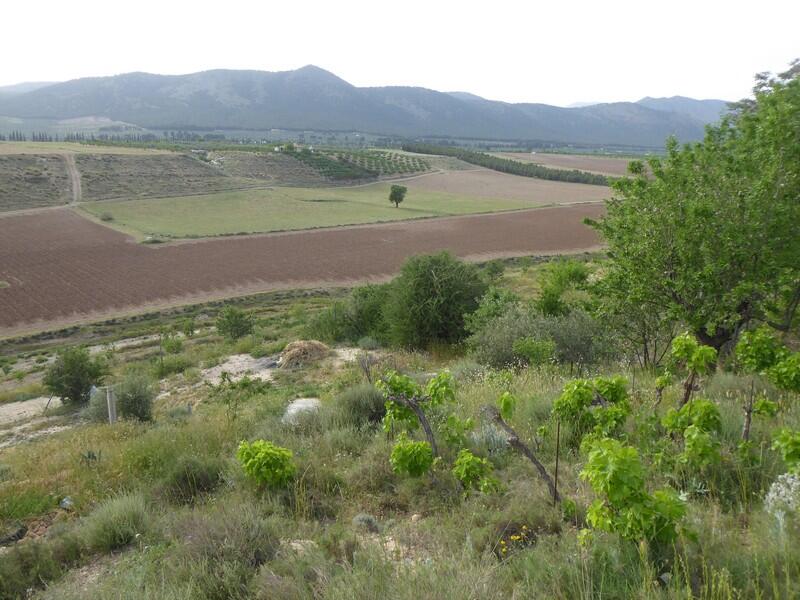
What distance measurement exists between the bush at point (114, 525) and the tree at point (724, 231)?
26.3ft

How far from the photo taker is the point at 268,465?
5.67 meters

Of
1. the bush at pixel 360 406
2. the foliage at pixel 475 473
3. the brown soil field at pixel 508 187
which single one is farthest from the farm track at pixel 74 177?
the foliage at pixel 475 473

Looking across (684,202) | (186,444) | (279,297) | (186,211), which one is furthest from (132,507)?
(186,211)

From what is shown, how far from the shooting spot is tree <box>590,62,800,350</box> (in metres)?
8.23

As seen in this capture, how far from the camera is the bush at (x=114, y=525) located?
5.12m

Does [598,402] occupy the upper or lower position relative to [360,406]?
upper

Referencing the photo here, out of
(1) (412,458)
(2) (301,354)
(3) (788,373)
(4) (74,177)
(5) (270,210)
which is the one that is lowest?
(5) (270,210)

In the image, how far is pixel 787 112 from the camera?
8.20 metres

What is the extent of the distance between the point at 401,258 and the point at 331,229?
49.8 ft

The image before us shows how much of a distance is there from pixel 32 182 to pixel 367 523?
3440 inches

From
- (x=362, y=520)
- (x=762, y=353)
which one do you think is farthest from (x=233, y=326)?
(x=762, y=353)

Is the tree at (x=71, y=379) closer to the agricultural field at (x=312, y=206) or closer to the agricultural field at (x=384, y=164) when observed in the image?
the agricultural field at (x=312, y=206)

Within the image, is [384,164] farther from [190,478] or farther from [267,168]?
[190,478]

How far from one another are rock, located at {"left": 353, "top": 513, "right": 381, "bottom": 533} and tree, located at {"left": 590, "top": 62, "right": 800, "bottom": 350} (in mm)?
6311
